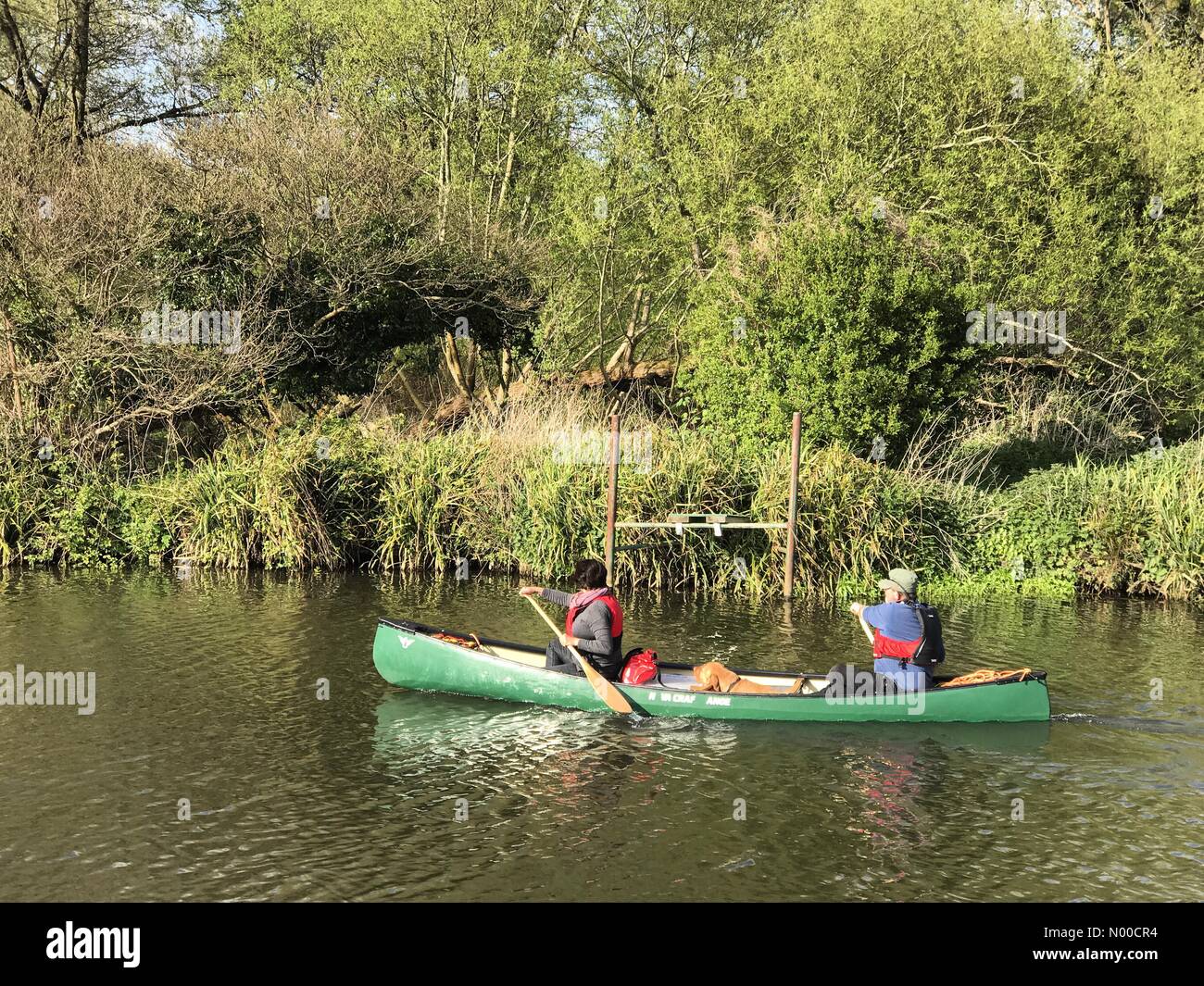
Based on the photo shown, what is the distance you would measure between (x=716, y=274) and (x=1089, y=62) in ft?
43.6

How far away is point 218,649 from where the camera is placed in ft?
49.0

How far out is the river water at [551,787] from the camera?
28.5 ft

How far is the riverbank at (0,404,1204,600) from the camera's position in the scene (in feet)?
64.5

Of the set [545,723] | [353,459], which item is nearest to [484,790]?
[545,723]

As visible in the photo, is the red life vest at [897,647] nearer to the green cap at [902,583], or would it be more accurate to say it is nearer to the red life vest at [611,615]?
the green cap at [902,583]

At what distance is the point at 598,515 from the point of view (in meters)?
20.0

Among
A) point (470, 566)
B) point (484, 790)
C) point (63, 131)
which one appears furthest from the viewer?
point (63, 131)

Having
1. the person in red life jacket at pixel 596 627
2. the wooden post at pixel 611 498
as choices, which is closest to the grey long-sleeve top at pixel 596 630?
the person in red life jacket at pixel 596 627

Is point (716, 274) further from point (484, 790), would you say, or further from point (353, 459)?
point (484, 790)

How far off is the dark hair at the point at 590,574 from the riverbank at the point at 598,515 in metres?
6.91

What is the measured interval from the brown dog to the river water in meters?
0.40

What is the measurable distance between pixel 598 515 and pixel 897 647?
807 cm

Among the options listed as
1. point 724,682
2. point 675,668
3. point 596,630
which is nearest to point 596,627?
point 596,630

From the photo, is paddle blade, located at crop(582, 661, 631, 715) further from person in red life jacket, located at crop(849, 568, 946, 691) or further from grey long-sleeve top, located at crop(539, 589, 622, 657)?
person in red life jacket, located at crop(849, 568, 946, 691)
